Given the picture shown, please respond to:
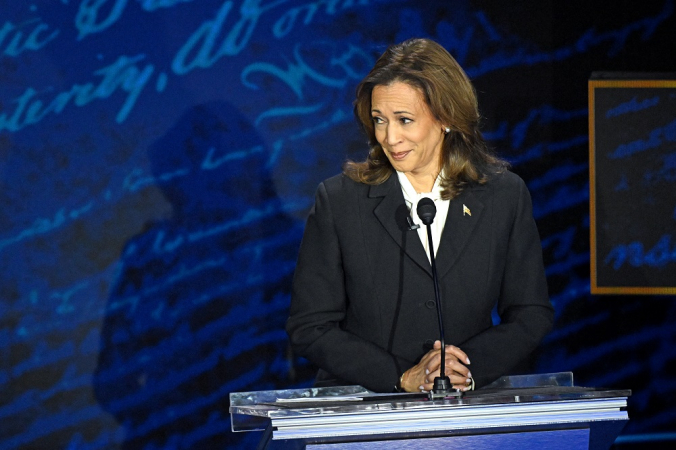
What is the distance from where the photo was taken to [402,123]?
222 centimetres

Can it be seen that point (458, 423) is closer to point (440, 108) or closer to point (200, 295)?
point (440, 108)

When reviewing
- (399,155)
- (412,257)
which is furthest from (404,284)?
(399,155)

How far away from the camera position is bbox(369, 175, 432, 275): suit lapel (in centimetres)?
220

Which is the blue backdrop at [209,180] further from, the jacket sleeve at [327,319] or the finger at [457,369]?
the finger at [457,369]

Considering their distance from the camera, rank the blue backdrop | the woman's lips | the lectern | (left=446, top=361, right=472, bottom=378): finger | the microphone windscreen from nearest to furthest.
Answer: the lectern, the microphone windscreen, (left=446, top=361, right=472, bottom=378): finger, the woman's lips, the blue backdrop

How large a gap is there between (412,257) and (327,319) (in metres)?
0.26

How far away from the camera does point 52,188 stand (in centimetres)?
375

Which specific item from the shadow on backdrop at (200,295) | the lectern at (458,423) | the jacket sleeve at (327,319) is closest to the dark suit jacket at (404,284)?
the jacket sleeve at (327,319)

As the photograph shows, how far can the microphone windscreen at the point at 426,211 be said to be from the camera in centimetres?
190

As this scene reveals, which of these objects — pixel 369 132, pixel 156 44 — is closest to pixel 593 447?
pixel 369 132

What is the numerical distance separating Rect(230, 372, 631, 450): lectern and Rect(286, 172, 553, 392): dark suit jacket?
2.22 feet

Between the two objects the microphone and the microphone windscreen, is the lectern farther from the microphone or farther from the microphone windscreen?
the microphone windscreen

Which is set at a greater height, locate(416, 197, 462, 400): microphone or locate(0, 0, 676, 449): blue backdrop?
locate(0, 0, 676, 449): blue backdrop

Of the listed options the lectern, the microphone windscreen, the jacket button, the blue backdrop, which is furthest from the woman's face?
the blue backdrop
